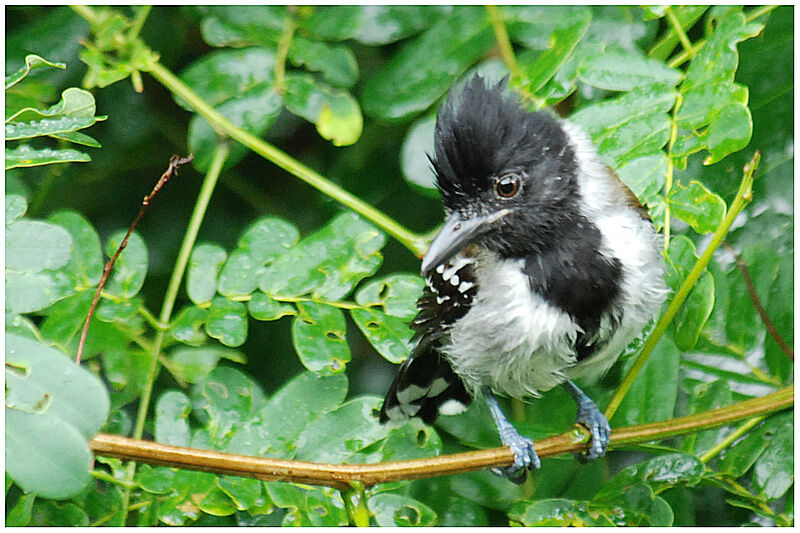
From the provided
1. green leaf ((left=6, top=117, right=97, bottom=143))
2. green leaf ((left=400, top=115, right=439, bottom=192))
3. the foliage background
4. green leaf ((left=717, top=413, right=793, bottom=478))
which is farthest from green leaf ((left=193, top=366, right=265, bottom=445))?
green leaf ((left=717, top=413, right=793, bottom=478))

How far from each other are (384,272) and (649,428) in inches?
56.4

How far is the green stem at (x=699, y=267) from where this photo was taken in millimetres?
1929

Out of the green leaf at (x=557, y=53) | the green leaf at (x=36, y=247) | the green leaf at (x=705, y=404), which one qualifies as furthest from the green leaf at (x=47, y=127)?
the green leaf at (x=705, y=404)

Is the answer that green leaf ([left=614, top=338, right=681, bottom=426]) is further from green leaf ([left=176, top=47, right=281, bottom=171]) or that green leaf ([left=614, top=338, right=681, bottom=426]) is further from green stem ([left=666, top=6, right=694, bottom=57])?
green leaf ([left=176, top=47, right=281, bottom=171])

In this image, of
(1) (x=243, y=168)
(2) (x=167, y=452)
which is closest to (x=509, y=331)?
(2) (x=167, y=452)

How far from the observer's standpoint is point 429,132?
2.88m

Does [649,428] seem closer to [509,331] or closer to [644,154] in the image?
[509,331]

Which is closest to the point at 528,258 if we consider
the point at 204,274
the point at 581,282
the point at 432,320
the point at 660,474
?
the point at 581,282

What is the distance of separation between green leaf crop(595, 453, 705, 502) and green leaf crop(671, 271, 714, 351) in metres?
0.32

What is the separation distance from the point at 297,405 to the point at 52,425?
2.77ft

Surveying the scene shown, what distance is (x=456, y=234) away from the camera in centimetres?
241

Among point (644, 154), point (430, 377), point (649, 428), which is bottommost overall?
point (430, 377)

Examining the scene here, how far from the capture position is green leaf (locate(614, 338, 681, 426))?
8.20 feet

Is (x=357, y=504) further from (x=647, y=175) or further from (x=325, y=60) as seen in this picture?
(x=325, y=60)
